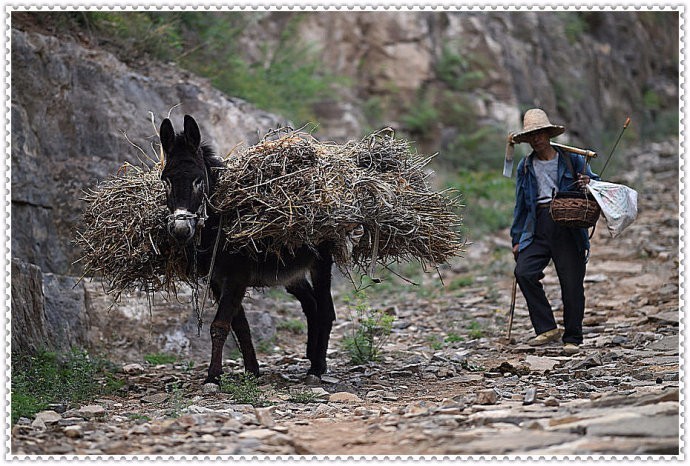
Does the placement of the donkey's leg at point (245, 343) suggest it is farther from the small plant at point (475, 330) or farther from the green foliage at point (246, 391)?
the small plant at point (475, 330)

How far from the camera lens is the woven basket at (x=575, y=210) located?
6973mm

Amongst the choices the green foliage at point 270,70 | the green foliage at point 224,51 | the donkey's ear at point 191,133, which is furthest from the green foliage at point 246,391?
the green foliage at point 270,70

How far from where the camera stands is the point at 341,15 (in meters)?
19.9

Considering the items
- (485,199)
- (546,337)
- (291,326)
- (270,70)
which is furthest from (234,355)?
(485,199)

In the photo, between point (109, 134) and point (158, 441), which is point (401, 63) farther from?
point (158, 441)

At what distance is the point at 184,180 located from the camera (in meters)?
5.81

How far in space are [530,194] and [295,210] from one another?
8.85 feet

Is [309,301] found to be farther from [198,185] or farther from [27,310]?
[27,310]

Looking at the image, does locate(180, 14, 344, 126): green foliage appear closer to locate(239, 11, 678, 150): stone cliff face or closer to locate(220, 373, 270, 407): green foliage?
locate(239, 11, 678, 150): stone cliff face

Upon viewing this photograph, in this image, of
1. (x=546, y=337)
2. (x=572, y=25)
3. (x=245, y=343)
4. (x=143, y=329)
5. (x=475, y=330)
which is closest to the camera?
(x=245, y=343)

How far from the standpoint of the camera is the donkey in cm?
580

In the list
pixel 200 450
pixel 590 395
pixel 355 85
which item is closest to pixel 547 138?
pixel 590 395

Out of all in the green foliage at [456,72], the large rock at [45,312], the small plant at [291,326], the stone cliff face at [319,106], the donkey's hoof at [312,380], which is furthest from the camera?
the green foliage at [456,72]

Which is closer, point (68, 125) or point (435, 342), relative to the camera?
point (435, 342)
